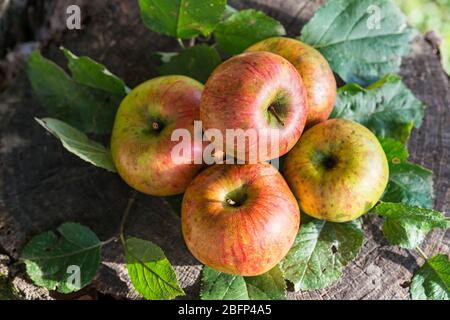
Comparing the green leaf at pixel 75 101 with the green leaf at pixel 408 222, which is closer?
the green leaf at pixel 408 222

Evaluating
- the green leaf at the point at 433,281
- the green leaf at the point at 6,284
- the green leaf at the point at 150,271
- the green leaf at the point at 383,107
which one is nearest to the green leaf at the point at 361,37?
the green leaf at the point at 383,107

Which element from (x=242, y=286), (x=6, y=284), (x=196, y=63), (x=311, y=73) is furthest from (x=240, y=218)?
(x=6, y=284)

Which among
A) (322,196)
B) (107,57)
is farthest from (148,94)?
(322,196)

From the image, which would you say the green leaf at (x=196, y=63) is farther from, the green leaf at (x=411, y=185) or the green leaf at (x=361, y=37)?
the green leaf at (x=411, y=185)

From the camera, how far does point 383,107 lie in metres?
1.39

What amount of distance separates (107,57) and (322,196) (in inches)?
26.4

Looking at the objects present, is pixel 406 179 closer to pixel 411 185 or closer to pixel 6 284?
pixel 411 185

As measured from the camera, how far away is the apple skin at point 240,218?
111 centimetres

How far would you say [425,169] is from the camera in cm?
130

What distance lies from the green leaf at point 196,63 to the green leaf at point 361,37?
0.22m

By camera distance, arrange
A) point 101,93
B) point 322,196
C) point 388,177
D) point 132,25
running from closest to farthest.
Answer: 1. point 322,196
2. point 388,177
3. point 101,93
4. point 132,25

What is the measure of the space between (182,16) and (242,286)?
607mm

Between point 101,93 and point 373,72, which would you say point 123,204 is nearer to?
point 101,93
